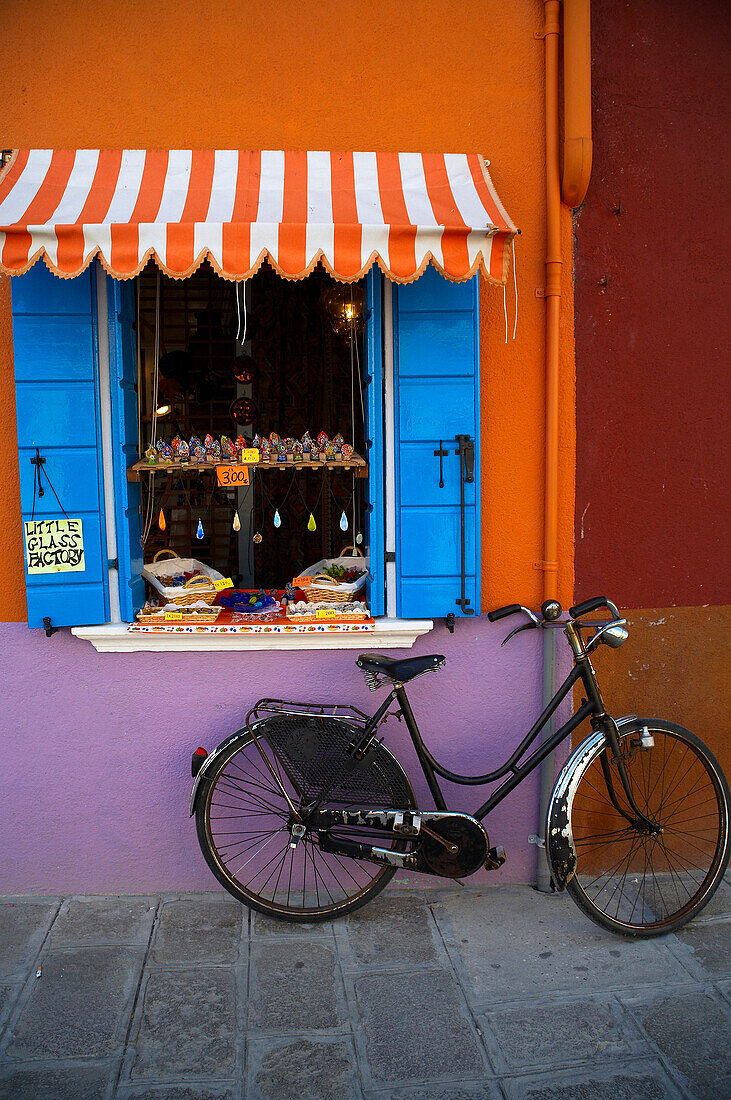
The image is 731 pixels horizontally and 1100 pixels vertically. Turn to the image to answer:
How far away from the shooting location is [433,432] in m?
3.57

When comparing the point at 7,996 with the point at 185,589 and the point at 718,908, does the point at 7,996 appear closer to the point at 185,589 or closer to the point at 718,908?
the point at 185,589

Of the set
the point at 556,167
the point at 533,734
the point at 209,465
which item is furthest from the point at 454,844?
the point at 556,167

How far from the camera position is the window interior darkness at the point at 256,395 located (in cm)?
689

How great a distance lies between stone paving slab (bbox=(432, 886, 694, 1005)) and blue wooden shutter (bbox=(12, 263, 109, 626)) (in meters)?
2.09

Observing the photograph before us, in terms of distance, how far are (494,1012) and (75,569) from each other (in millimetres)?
2470

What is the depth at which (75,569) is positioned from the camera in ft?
11.6

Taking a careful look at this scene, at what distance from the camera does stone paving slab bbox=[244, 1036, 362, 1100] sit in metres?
2.55

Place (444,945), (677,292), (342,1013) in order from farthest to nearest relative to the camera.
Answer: (677,292)
(444,945)
(342,1013)

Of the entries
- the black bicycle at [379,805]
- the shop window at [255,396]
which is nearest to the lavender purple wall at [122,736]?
the black bicycle at [379,805]

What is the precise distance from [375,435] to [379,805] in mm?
1626

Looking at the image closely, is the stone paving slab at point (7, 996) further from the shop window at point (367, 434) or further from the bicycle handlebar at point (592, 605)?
the bicycle handlebar at point (592, 605)

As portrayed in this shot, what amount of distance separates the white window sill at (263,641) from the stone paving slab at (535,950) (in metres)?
1.23

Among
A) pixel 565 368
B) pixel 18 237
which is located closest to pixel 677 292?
pixel 565 368

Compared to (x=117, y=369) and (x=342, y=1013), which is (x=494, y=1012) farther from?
(x=117, y=369)
